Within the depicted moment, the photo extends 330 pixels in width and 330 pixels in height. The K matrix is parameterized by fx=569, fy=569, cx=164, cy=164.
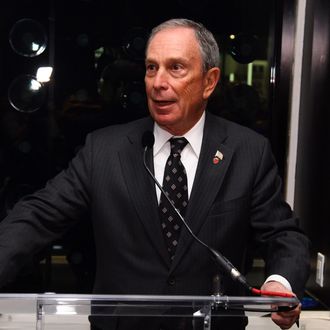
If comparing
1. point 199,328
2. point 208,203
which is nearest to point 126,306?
point 199,328

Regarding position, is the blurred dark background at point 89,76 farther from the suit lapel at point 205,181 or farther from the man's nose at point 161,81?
the man's nose at point 161,81

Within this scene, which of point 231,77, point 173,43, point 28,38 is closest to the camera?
point 173,43

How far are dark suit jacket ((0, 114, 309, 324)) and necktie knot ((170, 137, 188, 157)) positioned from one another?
6 cm

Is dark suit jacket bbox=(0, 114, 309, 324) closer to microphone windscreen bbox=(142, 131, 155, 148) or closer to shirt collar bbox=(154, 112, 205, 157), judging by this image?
shirt collar bbox=(154, 112, 205, 157)

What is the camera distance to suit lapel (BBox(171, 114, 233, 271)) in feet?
5.05

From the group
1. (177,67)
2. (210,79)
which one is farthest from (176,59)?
(210,79)

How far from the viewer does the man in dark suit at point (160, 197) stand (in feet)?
5.08

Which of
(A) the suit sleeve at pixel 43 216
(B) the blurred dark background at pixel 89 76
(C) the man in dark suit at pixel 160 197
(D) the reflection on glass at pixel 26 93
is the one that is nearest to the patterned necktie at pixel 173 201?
(C) the man in dark suit at pixel 160 197

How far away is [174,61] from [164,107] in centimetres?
13

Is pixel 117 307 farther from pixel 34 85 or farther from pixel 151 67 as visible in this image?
pixel 34 85

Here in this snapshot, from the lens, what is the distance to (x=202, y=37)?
159cm

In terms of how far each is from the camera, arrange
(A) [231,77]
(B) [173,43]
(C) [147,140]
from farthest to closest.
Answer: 1. (A) [231,77]
2. (B) [173,43]
3. (C) [147,140]

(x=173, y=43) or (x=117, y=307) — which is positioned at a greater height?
(x=173, y=43)

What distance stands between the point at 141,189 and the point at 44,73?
Result: 125cm
